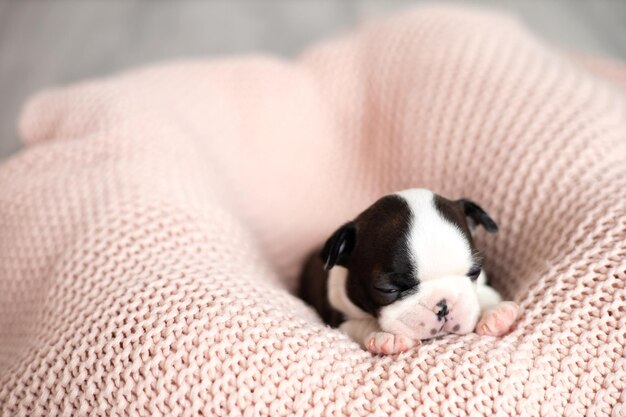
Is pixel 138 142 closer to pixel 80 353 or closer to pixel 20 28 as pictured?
pixel 80 353

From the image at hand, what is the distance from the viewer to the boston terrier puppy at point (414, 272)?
105 cm

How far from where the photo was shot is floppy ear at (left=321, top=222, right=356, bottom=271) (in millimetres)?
1129

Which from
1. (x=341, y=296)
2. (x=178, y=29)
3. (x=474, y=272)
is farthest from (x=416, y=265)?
(x=178, y=29)

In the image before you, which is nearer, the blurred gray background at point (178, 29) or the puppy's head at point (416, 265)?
the puppy's head at point (416, 265)

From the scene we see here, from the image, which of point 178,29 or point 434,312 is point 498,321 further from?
point 178,29

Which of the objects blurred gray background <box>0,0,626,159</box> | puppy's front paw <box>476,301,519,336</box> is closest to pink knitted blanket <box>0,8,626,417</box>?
puppy's front paw <box>476,301,519,336</box>

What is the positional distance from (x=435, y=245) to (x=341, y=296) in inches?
11.3

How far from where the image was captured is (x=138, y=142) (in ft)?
4.74

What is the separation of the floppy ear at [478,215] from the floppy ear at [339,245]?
0.78ft

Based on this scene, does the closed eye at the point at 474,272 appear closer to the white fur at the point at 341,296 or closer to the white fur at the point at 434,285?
the white fur at the point at 434,285

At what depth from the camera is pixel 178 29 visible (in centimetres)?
265

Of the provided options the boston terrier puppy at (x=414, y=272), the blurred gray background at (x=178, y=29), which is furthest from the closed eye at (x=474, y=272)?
the blurred gray background at (x=178, y=29)

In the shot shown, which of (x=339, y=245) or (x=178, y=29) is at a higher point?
(x=178, y=29)

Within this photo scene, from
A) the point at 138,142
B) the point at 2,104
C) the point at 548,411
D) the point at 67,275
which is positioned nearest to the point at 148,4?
the point at 2,104
